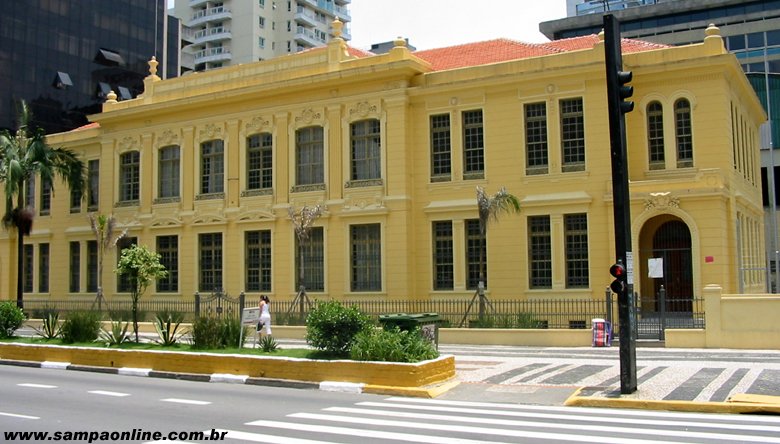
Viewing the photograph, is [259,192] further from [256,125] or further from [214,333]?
[214,333]

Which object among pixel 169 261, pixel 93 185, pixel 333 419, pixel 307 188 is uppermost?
pixel 93 185

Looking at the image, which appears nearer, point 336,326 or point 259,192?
point 336,326

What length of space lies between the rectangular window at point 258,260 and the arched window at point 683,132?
1648 centimetres

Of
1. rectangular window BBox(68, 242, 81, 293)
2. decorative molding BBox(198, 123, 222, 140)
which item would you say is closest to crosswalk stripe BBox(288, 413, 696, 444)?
decorative molding BBox(198, 123, 222, 140)

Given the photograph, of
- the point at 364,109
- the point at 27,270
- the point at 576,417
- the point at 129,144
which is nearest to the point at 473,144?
the point at 364,109

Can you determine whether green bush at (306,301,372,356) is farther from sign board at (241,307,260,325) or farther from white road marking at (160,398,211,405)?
white road marking at (160,398,211,405)

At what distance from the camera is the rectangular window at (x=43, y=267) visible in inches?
1613

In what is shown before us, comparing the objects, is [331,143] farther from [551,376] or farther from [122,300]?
[551,376]

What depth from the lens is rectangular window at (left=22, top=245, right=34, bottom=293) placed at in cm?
4166

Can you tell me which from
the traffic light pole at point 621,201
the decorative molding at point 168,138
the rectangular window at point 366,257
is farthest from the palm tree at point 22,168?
the traffic light pole at point 621,201

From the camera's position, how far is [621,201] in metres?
14.3

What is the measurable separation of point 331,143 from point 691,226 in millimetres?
14021

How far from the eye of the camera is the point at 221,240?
35.0m

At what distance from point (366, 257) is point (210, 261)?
26.0 feet
